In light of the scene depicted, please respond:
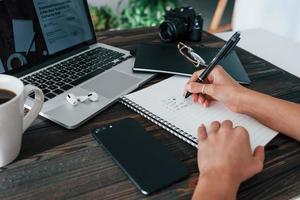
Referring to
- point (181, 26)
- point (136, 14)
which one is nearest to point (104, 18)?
point (136, 14)

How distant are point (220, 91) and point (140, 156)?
9.5 inches

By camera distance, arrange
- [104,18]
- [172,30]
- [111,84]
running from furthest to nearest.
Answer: [104,18] < [172,30] < [111,84]

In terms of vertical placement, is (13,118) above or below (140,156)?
above

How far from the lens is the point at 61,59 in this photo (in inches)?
32.5

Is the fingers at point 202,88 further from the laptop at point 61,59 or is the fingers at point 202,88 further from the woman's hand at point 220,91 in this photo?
the laptop at point 61,59

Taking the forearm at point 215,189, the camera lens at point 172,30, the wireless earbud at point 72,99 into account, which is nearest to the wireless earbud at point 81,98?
the wireless earbud at point 72,99

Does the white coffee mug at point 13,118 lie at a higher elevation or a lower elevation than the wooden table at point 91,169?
higher

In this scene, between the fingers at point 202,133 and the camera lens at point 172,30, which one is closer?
the fingers at point 202,133

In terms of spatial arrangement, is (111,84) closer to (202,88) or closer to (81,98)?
(81,98)

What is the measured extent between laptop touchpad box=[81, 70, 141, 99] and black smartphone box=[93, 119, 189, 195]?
0.11 m


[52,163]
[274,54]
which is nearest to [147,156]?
[52,163]

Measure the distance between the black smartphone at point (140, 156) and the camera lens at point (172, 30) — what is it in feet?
1.53

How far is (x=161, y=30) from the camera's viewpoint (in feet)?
3.40

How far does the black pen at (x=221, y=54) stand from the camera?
685 mm
